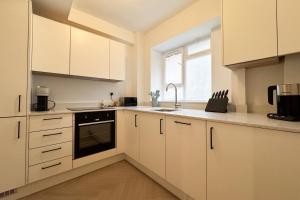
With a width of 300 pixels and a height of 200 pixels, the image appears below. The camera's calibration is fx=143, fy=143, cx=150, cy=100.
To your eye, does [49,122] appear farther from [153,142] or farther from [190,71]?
[190,71]

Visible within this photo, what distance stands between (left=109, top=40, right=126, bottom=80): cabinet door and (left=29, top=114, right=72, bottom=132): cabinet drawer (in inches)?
42.5

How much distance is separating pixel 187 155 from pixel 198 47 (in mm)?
1921

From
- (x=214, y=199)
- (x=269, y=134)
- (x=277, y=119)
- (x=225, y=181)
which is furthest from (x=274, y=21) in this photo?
(x=214, y=199)

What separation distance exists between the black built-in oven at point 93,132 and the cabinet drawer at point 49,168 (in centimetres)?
13

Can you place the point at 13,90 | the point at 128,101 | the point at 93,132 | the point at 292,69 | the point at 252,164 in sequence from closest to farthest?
1. the point at 252,164
2. the point at 292,69
3. the point at 13,90
4. the point at 93,132
5. the point at 128,101

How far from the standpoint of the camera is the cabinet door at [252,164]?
82 cm

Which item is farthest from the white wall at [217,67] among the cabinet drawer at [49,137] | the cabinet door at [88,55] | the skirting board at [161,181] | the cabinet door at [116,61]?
the cabinet drawer at [49,137]

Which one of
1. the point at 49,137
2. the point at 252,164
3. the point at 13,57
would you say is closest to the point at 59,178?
the point at 49,137

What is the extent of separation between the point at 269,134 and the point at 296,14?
89cm

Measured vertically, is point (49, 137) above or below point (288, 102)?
below

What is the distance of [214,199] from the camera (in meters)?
1.18

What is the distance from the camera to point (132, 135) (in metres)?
2.29

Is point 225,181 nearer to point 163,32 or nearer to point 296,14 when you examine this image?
point 296,14

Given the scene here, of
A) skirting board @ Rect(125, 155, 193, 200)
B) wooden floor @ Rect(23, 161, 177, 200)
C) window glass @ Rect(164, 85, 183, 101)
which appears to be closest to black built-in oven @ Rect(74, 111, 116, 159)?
wooden floor @ Rect(23, 161, 177, 200)
